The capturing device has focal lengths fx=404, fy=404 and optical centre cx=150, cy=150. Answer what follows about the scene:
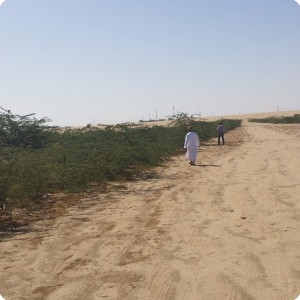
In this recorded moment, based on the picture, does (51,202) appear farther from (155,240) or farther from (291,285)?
(291,285)

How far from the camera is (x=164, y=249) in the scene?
5.11m

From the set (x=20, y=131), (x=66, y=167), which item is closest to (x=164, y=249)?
(x=66, y=167)

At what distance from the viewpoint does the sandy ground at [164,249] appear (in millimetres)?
4055

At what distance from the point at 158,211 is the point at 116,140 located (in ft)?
35.5

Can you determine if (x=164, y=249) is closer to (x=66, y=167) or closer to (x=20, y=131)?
(x=66, y=167)

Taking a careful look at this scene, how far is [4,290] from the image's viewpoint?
13.7ft

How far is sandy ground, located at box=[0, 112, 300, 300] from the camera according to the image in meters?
4.05

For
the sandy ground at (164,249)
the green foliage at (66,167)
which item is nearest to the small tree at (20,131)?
the green foliage at (66,167)

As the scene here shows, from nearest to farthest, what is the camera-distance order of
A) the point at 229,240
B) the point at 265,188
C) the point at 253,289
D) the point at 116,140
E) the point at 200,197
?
the point at 253,289
the point at 229,240
the point at 200,197
the point at 265,188
the point at 116,140

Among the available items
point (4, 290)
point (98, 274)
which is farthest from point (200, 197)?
point (4, 290)

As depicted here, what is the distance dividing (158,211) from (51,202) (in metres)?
2.50

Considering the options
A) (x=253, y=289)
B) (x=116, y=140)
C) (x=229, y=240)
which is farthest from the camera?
(x=116, y=140)

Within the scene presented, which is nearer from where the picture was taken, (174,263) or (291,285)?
(291,285)

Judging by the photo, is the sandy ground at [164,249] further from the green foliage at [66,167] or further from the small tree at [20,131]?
the small tree at [20,131]
